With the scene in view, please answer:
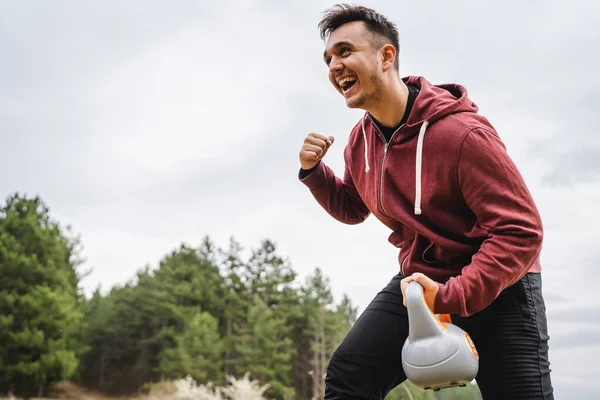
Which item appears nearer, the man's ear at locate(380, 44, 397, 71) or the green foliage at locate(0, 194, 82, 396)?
the man's ear at locate(380, 44, 397, 71)

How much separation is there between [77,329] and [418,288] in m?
29.6

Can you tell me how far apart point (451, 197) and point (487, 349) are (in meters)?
0.50

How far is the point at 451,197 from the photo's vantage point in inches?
80.3

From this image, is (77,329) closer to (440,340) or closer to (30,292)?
(30,292)

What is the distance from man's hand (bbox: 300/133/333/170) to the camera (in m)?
2.46

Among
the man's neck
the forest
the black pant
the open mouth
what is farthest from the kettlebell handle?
the forest

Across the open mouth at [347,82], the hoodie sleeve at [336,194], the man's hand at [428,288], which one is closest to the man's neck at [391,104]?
the open mouth at [347,82]

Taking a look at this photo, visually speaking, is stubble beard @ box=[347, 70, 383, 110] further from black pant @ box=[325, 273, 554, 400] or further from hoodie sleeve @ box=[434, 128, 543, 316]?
black pant @ box=[325, 273, 554, 400]

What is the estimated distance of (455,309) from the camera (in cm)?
182

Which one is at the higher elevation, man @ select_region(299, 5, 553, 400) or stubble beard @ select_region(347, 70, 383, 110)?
stubble beard @ select_region(347, 70, 383, 110)

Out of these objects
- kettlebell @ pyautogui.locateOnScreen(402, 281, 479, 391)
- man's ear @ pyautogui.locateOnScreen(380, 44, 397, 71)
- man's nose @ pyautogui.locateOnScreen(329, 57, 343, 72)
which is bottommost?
kettlebell @ pyautogui.locateOnScreen(402, 281, 479, 391)

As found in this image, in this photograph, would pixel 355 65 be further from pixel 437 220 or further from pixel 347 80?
pixel 437 220

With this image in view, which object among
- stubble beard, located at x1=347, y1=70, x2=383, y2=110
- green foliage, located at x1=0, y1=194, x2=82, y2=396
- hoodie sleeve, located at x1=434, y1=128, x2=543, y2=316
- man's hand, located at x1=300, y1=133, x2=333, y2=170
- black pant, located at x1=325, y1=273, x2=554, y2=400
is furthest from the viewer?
green foliage, located at x1=0, y1=194, x2=82, y2=396

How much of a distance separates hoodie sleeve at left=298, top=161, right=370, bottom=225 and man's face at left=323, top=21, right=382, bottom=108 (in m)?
0.43
